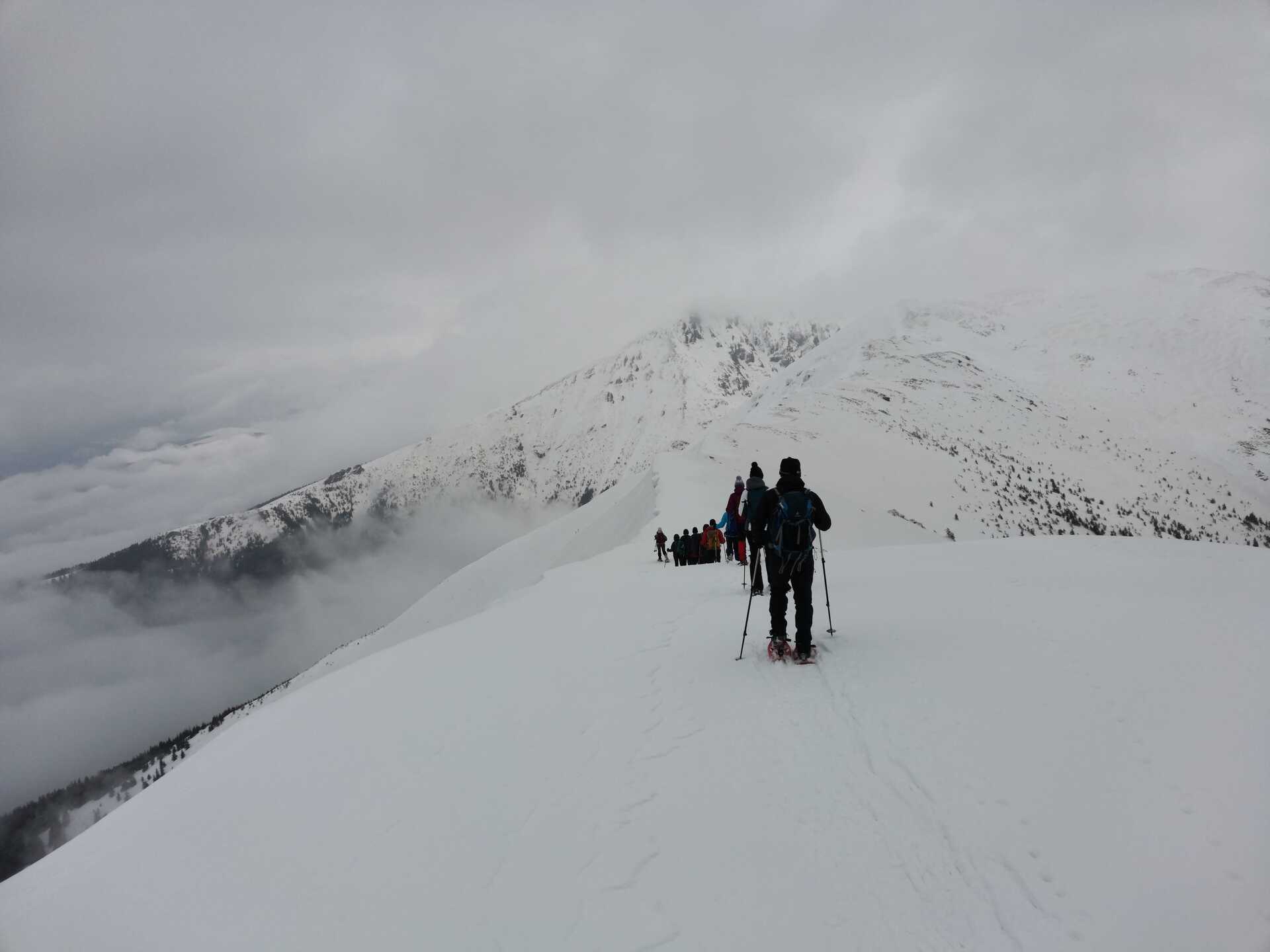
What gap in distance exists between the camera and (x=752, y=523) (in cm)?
812

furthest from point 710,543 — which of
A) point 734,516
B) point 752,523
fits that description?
point 752,523

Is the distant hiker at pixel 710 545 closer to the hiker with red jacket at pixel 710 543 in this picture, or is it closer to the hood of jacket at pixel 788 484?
the hiker with red jacket at pixel 710 543

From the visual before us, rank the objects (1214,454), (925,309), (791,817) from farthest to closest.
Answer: (925,309) < (1214,454) < (791,817)

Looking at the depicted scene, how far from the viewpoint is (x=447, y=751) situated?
21.5 feet

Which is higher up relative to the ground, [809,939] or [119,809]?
[809,939]

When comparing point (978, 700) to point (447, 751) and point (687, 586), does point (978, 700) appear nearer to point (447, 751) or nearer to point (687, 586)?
point (447, 751)

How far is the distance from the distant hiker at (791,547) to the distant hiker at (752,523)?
0.63ft

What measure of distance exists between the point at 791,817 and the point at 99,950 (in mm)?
5536

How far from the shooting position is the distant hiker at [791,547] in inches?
299

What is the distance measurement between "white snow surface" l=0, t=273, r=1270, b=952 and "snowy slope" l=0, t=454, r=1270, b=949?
0.08ft

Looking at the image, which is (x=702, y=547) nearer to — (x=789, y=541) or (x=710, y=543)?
(x=710, y=543)

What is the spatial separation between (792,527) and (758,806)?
12.2 ft

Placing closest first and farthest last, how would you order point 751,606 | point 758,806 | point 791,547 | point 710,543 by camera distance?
point 758,806, point 791,547, point 751,606, point 710,543

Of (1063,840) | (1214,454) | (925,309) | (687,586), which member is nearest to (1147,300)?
(925,309)
